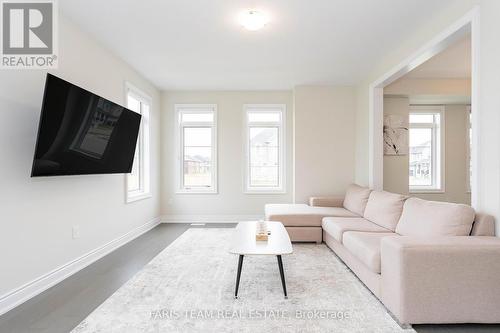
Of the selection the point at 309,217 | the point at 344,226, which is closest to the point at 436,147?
the point at 309,217

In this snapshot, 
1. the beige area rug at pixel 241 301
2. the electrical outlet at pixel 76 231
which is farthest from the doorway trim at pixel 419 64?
the electrical outlet at pixel 76 231

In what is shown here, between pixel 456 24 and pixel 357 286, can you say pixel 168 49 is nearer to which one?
pixel 456 24

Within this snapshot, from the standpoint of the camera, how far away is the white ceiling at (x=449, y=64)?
375 cm

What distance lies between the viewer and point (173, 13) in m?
2.87

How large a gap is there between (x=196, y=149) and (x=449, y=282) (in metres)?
4.83

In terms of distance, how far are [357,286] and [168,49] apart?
11.8ft

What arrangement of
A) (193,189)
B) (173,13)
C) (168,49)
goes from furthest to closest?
(193,189), (168,49), (173,13)

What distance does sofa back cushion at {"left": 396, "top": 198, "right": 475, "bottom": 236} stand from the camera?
233 cm

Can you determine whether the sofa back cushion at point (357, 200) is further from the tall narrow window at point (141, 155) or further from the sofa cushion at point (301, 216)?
the tall narrow window at point (141, 155)

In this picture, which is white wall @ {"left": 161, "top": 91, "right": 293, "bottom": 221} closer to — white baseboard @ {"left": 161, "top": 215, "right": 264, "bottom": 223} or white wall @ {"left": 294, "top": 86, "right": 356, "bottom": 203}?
white baseboard @ {"left": 161, "top": 215, "right": 264, "bottom": 223}

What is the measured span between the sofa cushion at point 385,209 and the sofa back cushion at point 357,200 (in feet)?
0.81

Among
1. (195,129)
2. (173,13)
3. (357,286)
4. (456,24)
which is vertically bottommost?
(357,286)

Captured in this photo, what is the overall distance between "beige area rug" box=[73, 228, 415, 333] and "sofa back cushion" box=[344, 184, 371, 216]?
1059 mm

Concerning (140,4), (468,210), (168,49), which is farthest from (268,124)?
(468,210)
